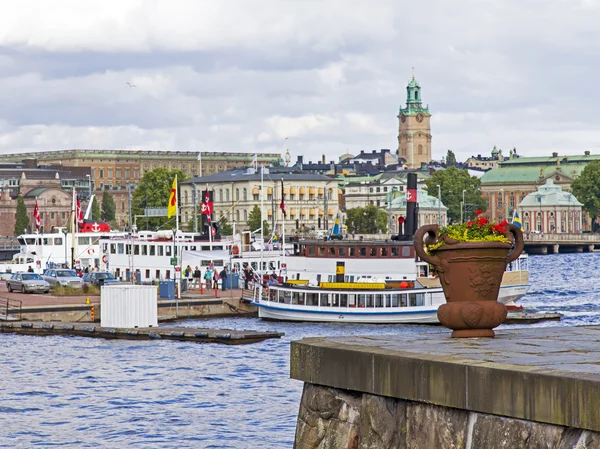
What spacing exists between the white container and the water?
1.70m

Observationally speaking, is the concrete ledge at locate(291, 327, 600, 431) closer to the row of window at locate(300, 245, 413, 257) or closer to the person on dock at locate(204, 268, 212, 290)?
the row of window at locate(300, 245, 413, 257)

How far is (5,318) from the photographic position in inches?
2039

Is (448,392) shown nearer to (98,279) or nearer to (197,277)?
(98,279)

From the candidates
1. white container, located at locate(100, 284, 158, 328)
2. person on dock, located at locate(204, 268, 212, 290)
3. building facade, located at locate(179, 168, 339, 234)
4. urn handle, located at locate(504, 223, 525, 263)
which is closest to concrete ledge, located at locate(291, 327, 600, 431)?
urn handle, located at locate(504, 223, 525, 263)

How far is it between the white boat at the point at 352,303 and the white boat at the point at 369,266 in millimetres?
3897

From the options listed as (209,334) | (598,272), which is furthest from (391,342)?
(598,272)

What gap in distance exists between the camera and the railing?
5269 centimetres

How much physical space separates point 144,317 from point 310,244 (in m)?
18.2

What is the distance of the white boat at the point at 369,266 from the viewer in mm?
61188

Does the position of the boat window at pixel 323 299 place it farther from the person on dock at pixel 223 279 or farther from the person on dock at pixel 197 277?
the person on dock at pixel 197 277

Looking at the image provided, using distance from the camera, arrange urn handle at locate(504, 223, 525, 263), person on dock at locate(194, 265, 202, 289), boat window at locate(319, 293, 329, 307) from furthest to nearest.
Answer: person on dock at locate(194, 265, 202, 289) < boat window at locate(319, 293, 329, 307) < urn handle at locate(504, 223, 525, 263)

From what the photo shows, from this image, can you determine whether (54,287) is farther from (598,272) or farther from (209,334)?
(598,272)

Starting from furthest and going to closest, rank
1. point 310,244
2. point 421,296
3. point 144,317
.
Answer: point 310,244 → point 421,296 → point 144,317

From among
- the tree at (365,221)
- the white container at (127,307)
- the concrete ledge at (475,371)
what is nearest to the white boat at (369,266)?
the white container at (127,307)
